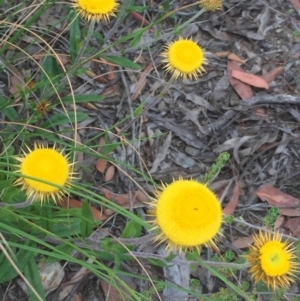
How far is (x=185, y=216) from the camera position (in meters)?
1.80

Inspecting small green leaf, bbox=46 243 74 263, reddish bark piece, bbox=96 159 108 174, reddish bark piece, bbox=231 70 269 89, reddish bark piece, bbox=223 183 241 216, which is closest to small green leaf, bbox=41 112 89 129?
reddish bark piece, bbox=96 159 108 174

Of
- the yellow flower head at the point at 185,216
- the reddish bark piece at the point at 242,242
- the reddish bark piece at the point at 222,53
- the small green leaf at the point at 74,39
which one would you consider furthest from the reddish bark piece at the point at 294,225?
the small green leaf at the point at 74,39

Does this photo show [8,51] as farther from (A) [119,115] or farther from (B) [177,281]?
(B) [177,281]

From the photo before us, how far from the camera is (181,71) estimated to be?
260 centimetres

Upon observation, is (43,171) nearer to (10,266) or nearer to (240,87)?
(10,266)

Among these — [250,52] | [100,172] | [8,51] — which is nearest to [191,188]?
[100,172]

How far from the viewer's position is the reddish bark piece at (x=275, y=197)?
316cm

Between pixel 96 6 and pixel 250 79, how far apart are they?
151 centimetres

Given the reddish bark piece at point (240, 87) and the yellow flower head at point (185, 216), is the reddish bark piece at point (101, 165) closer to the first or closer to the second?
the reddish bark piece at point (240, 87)

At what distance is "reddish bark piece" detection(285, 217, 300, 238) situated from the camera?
3.12 meters

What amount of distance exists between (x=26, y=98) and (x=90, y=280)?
3.15 feet

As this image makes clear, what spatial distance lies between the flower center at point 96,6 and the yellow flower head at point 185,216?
1.00m

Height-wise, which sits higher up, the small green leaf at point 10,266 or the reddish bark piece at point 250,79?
the reddish bark piece at point 250,79

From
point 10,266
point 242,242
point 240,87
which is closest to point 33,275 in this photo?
point 10,266
